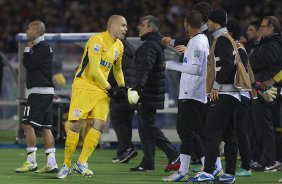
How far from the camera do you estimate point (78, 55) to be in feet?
67.2

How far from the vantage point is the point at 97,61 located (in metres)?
12.1

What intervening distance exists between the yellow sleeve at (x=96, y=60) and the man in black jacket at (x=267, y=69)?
3.06m

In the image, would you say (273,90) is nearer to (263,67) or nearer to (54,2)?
(263,67)

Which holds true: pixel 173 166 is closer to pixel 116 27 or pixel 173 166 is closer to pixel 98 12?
pixel 116 27

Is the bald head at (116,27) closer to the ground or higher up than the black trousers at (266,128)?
higher up

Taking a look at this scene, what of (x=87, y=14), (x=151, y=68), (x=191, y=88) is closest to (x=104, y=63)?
(x=191, y=88)

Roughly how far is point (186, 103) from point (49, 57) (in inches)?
96.7

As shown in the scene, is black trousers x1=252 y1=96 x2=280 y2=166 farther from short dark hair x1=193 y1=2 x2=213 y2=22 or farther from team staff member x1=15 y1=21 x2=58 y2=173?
team staff member x1=15 y1=21 x2=58 y2=173

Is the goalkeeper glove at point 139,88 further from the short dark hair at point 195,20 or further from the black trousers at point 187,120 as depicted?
the short dark hair at point 195,20

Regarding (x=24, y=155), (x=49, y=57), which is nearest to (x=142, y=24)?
(x=49, y=57)

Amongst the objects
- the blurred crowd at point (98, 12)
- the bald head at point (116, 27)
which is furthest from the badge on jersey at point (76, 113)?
the blurred crowd at point (98, 12)

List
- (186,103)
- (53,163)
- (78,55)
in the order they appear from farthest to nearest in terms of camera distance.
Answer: (78,55) → (53,163) → (186,103)

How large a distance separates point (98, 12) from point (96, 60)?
1989 centimetres

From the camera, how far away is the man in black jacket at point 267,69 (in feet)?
46.5
